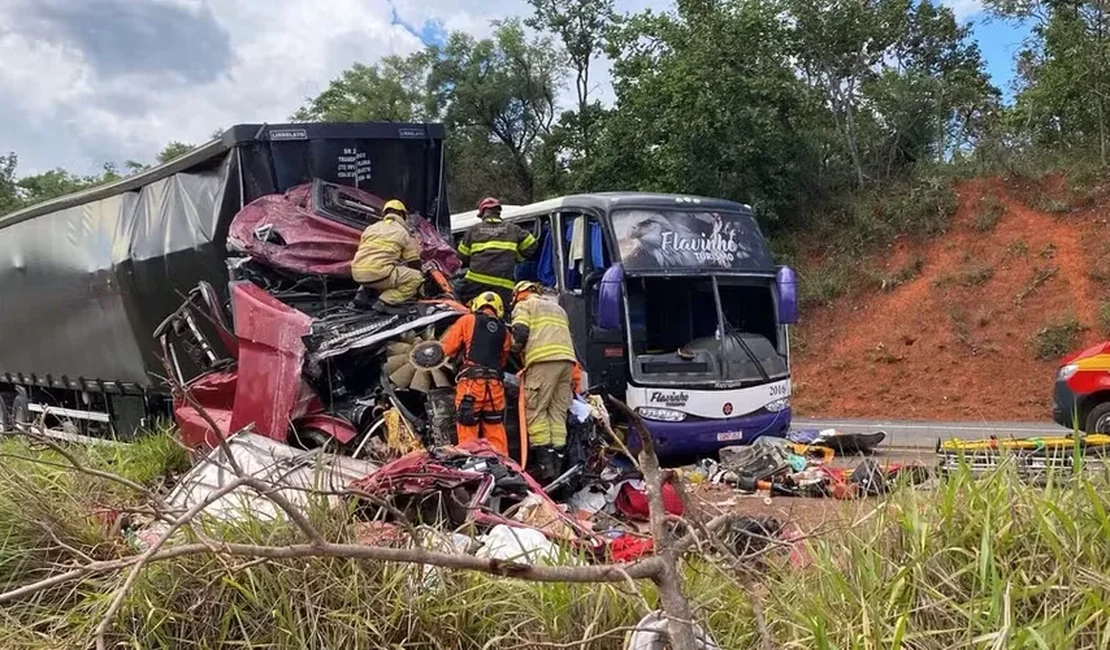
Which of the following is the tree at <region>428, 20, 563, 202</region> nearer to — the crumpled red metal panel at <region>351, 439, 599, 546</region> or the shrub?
the shrub

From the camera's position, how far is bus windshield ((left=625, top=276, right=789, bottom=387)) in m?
8.40

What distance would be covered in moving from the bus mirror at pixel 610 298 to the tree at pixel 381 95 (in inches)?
935

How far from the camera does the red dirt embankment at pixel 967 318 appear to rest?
16.4 m

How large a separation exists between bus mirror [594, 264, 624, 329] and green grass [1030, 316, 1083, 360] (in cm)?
1137

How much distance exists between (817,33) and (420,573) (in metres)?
20.3

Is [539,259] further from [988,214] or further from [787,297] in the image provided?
[988,214]

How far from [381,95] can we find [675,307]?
25.1 m

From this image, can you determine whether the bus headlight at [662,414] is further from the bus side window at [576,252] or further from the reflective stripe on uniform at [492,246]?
the reflective stripe on uniform at [492,246]

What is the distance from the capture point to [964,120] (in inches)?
899

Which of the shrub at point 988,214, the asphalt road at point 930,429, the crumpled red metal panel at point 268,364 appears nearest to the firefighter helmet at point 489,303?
the crumpled red metal panel at point 268,364

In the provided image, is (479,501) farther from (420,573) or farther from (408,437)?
(408,437)

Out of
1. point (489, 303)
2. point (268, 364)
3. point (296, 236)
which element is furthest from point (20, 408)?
point (489, 303)

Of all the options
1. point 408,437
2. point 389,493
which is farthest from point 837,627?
point 408,437

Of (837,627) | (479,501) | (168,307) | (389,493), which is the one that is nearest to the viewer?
(837,627)
